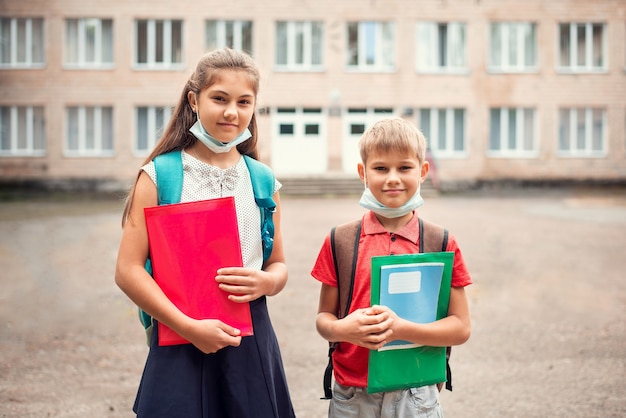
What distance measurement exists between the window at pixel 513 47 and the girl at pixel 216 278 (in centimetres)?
2669

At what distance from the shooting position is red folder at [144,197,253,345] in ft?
7.44

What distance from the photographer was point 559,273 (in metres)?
8.76

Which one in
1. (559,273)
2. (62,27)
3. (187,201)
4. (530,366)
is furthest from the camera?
(62,27)

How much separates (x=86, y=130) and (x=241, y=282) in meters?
26.5

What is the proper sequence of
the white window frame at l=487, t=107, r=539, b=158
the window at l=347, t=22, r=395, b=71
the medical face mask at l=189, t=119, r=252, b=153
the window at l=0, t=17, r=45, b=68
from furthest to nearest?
the white window frame at l=487, t=107, r=539, b=158, the window at l=347, t=22, r=395, b=71, the window at l=0, t=17, r=45, b=68, the medical face mask at l=189, t=119, r=252, b=153

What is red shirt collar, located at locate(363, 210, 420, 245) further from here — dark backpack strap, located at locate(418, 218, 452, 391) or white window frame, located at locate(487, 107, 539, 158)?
white window frame, located at locate(487, 107, 539, 158)

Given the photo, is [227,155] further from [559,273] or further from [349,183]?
[349,183]

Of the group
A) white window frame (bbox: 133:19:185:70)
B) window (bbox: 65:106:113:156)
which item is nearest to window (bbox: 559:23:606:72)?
white window frame (bbox: 133:19:185:70)

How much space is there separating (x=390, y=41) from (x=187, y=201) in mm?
26154

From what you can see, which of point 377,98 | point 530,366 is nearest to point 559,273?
point 530,366

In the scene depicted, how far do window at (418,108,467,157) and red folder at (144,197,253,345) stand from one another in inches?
1007

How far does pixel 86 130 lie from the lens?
27031 millimetres

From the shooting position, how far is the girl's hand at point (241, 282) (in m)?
2.27

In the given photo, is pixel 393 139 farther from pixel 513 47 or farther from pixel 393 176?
pixel 513 47
